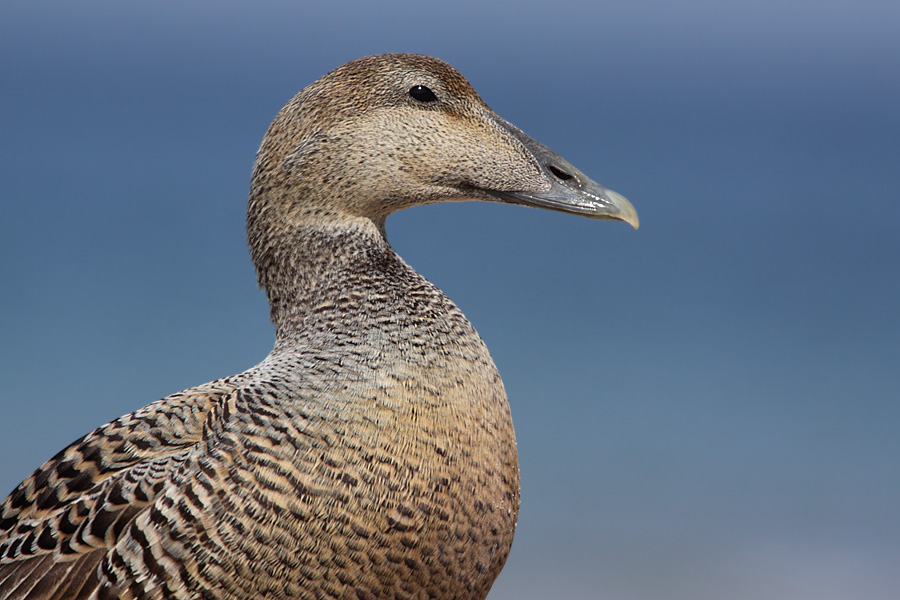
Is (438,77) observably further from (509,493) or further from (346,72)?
(509,493)

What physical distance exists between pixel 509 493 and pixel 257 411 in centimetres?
49

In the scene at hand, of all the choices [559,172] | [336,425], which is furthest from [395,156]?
[336,425]

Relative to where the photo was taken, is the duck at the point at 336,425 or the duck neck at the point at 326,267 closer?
the duck at the point at 336,425

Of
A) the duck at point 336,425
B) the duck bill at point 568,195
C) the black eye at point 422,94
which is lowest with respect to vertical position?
the duck at point 336,425

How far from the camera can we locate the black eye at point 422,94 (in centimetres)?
183

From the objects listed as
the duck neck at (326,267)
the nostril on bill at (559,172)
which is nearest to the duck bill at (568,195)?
the nostril on bill at (559,172)

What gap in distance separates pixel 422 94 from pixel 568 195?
0.34 metres

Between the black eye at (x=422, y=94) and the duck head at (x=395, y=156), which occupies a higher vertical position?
the black eye at (x=422, y=94)

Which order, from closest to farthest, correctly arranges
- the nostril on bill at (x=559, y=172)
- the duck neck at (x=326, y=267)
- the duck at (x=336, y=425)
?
the duck at (x=336, y=425) → the duck neck at (x=326, y=267) → the nostril on bill at (x=559, y=172)

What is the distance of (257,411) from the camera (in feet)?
5.17

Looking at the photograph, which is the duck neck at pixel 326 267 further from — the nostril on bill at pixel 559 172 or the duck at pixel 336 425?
the nostril on bill at pixel 559 172

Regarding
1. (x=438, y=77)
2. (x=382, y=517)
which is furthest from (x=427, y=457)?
(x=438, y=77)

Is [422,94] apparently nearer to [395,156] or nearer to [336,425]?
[395,156]

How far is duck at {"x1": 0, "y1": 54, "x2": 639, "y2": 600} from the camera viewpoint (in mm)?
1492
